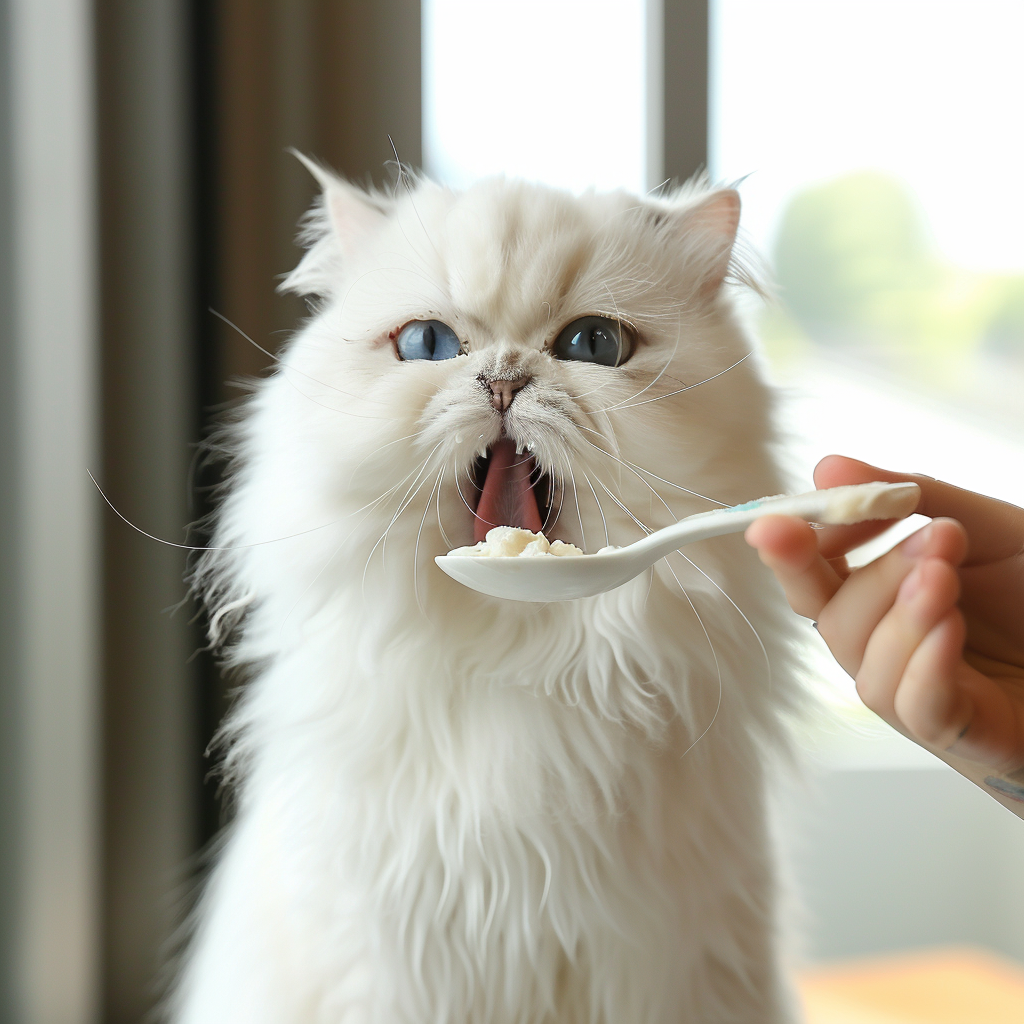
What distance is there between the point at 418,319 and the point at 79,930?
3.83 feet

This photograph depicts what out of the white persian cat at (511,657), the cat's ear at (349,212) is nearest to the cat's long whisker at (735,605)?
the white persian cat at (511,657)

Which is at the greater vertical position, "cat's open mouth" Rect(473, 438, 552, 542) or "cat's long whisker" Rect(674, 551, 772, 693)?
"cat's open mouth" Rect(473, 438, 552, 542)

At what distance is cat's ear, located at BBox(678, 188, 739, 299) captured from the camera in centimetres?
84

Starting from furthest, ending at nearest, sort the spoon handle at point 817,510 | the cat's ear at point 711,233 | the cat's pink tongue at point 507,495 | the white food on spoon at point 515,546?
the cat's ear at point 711,233 < the cat's pink tongue at point 507,495 < the white food on spoon at point 515,546 < the spoon handle at point 817,510

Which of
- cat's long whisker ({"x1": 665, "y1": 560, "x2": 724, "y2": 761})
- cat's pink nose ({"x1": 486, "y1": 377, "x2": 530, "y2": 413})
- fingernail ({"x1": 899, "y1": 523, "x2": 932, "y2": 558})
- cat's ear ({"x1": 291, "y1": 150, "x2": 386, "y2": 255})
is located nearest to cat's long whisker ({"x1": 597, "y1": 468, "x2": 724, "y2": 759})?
cat's long whisker ({"x1": 665, "y1": 560, "x2": 724, "y2": 761})

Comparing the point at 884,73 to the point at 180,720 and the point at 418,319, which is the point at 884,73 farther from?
the point at 180,720

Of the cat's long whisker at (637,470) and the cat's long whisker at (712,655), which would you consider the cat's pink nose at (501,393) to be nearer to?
the cat's long whisker at (637,470)

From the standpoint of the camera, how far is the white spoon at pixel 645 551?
46 cm

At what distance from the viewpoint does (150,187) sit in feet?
4.44

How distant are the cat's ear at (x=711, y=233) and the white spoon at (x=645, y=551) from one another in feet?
1.23

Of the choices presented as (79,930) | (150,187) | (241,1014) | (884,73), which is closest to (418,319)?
(241,1014)

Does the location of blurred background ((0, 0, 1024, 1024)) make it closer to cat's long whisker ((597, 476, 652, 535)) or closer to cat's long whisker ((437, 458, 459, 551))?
cat's long whisker ((597, 476, 652, 535))

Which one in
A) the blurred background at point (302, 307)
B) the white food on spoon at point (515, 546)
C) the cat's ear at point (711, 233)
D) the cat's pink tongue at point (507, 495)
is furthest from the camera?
the blurred background at point (302, 307)

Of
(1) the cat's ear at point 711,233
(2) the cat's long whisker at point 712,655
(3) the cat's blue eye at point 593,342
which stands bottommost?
(2) the cat's long whisker at point 712,655
